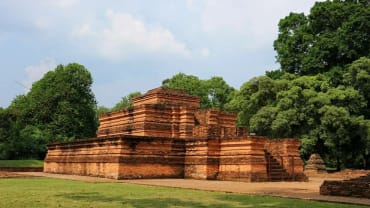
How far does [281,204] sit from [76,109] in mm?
37415

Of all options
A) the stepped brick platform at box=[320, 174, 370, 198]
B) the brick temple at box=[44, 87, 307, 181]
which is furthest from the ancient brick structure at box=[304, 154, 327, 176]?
the stepped brick platform at box=[320, 174, 370, 198]

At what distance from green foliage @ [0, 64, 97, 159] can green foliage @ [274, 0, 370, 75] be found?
19.4 meters

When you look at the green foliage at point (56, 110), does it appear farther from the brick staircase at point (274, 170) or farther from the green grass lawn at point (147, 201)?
the green grass lawn at point (147, 201)

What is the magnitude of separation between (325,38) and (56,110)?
25363mm

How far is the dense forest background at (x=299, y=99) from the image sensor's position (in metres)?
31.7

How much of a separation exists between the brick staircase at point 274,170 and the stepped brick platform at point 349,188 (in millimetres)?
7136

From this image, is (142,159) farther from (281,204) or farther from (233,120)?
(281,204)

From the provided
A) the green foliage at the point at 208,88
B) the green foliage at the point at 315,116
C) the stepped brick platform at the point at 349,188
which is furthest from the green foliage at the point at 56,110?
the stepped brick platform at the point at 349,188

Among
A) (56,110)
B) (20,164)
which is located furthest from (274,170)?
(56,110)

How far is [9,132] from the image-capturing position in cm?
4044

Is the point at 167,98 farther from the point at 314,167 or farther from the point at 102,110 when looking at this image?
the point at 102,110

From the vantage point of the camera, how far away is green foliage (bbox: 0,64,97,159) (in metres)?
42.2

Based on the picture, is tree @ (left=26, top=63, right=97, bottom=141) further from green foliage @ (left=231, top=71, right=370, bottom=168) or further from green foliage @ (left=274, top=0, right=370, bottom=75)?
green foliage @ (left=274, top=0, right=370, bottom=75)

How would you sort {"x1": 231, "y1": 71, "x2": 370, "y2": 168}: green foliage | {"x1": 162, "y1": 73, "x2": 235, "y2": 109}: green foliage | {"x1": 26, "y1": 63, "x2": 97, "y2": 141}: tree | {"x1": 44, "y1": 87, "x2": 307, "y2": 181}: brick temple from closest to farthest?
{"x1": 44, "y1": 87, "x2": 307, "y2": 181}: brick temple, {"x1": 231, "y1": 71, "x2": 370, "y2": 168}: green foliage, {"x1": 26, "y1": 63, "x2": 97, "y2": 141}: tree, {"x1": 162, "y1": 73, "x2": 235, "y2": 109}: green foliage
